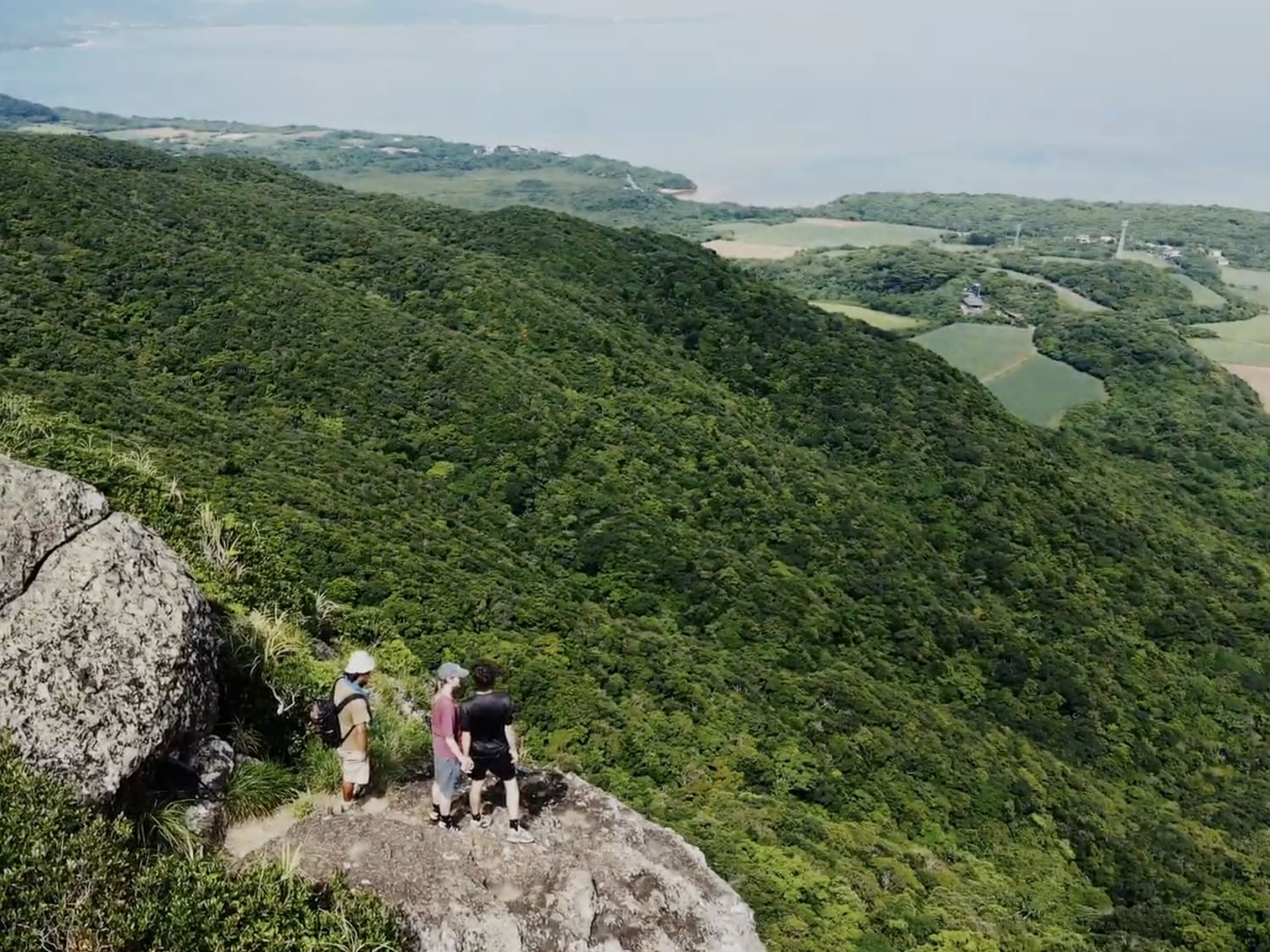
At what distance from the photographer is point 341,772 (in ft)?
28.2

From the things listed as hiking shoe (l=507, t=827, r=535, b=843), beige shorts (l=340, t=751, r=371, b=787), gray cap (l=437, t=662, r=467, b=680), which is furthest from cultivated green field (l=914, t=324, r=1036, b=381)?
beige shorts (l=340, t=751, r=371, b=787)

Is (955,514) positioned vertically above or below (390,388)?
below

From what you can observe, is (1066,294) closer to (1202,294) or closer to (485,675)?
(1202,294)

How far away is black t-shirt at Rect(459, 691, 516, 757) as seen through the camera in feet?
26.1

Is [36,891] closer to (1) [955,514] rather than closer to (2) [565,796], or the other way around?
(2) [565,796]

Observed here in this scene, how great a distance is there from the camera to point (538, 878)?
26.2 ft

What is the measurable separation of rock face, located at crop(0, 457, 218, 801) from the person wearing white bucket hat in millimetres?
1174

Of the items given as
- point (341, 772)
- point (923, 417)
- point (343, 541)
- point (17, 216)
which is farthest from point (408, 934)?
point (923, 417)

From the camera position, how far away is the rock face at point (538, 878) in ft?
24.4

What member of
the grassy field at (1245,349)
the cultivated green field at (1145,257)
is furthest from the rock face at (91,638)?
the cultivated green field at (1145,257)

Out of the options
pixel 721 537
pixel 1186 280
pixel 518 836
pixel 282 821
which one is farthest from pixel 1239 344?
pixel 282 821

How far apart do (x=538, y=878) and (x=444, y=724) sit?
1.59 metres

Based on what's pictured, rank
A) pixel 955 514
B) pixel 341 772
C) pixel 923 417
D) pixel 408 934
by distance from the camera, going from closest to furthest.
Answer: pixel 408 934 < pixel 341 772 < pixel 955 514 < pixel 923 417

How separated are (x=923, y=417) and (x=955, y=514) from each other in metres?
10.5
